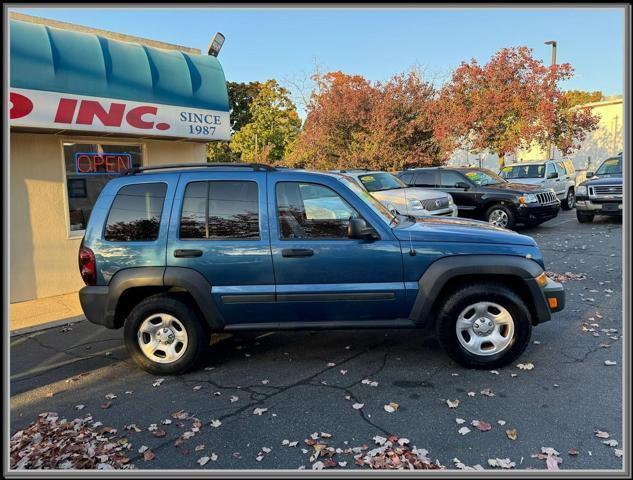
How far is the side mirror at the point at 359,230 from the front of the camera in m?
4.16

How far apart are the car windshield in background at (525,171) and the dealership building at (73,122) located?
11.5m

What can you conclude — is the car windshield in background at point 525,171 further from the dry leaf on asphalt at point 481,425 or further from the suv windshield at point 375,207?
the dry leaf on asphalt at point 481,425

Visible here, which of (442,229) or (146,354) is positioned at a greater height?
(442,229)

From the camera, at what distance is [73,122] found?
23.5 feet

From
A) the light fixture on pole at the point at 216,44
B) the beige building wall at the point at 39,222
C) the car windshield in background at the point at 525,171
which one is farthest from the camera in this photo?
the car windshield in background at the point at 525,171

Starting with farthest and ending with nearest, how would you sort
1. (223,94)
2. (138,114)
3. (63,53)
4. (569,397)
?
(223,94), (138,114), (63,53), (569,397)

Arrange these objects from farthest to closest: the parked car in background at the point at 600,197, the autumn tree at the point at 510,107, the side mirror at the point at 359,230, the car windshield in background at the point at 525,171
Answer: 1. the autumn tree at the point at 510,107
2. the car windshield in background at the point at 525,171
3. the parked car in background at the point at 600,197
4. the side mirror at the point at 359,230

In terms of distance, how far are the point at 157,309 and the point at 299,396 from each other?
1585 mm

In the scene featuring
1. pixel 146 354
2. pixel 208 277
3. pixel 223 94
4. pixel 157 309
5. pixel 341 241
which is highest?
pixel 223 94

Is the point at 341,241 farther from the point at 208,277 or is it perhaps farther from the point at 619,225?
the point at 619,225

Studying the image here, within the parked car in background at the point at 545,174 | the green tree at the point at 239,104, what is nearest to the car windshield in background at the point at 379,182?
the parked car in background at the point at 545,174

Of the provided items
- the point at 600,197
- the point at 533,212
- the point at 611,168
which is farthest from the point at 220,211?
the point at 611,168

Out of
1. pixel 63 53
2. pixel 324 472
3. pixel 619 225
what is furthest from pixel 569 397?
pixel 619 225

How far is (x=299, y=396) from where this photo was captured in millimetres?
3980
